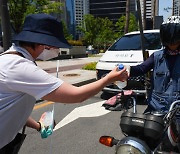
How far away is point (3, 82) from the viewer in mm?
1803

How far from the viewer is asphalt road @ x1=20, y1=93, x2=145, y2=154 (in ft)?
14.9

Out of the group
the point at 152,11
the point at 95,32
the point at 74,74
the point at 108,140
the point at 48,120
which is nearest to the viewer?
the point at 108,140

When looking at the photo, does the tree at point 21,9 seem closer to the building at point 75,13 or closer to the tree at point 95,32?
the tree at point 95,32

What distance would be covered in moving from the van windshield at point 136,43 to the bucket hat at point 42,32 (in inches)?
258

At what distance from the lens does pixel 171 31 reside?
2719 mm

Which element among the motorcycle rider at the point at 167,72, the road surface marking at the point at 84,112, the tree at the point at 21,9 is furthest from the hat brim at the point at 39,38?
the tree at the point at 21,9

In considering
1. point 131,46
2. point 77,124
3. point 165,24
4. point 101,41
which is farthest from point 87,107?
point 101,41

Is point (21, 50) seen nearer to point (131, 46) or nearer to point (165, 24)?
point (165, 24)

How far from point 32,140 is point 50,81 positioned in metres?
3.31

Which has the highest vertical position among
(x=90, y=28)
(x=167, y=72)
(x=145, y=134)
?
(x=167, y=72)

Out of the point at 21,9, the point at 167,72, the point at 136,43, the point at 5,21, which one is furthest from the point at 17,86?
the point at 21,9

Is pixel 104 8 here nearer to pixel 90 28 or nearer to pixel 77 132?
pixel 90 28

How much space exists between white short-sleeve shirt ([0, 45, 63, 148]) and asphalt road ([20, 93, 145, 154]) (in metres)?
2.59

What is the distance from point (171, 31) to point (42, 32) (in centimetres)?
132
